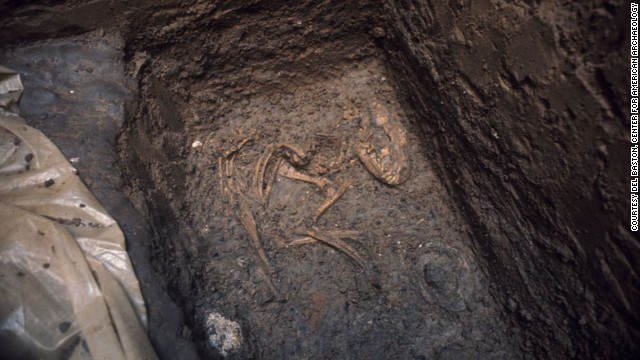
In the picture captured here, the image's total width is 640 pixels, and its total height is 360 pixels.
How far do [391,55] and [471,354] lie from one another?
1.61 metres

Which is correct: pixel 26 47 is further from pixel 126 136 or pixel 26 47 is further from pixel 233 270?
pixel 233 270

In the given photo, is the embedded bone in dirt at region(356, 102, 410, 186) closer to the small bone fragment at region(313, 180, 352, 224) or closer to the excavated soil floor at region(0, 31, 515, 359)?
the excavated soil floor at region(0, 31, 515, 359)

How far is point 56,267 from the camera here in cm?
179

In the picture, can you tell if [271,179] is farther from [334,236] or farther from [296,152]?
[334,236]

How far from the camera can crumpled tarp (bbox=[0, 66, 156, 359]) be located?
5.63 feet

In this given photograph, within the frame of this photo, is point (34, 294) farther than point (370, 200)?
No

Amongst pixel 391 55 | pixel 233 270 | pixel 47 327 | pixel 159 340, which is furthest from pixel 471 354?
pixel 47 327

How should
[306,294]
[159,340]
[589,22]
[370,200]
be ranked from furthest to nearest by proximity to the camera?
[370,200] < [306,294] < [159,340] < [589,22]

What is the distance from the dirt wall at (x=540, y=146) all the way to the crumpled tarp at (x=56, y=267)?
1.61m

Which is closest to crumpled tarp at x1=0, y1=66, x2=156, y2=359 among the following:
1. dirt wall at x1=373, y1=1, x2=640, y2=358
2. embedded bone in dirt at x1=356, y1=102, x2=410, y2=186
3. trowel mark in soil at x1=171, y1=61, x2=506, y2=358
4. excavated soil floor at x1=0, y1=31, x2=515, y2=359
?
Result: excavated soil floor at x1=0, y1=31, x2=515, y2=359

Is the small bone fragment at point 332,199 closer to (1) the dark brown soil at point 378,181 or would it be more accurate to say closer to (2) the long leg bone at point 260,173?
(1) the dark brown soil at point 378,181

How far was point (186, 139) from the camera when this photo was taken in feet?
8.73

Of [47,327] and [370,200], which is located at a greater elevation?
[47,327]

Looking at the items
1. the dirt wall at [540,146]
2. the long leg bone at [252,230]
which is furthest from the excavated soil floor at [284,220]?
the dirt wall at [540,146]
